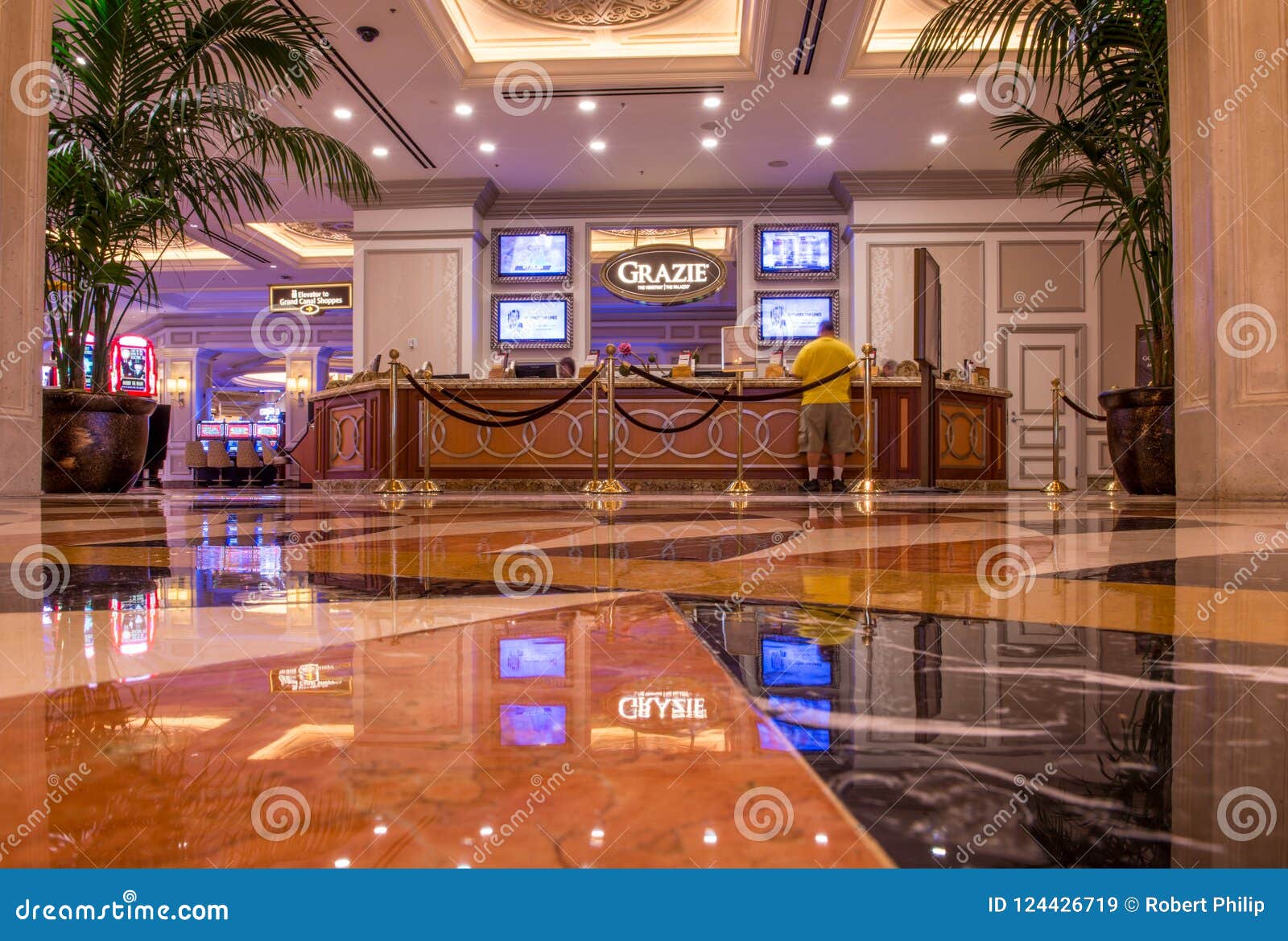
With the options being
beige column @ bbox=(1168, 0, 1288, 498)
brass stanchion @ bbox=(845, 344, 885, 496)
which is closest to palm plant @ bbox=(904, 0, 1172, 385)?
beige column @ bbox=(1168, 0, 1288, 498)

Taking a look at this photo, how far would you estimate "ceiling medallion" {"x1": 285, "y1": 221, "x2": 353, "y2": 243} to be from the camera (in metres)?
13.5

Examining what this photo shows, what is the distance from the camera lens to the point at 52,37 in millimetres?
4059

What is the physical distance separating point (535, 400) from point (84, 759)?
8.33 metres

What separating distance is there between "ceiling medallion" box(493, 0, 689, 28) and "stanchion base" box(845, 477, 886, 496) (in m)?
5.00

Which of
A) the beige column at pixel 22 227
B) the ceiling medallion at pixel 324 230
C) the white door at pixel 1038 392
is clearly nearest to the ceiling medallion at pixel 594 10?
the beige column at pixel 22 227

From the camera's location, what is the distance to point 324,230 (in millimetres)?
14016

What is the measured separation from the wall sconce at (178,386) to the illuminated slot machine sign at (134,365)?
85.0 inches

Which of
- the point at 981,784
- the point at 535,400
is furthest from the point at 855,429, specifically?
the point at 981,784

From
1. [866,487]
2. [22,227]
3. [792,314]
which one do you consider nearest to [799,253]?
[792,314]

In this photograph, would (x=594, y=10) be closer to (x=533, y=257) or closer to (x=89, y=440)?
(x=533, y=257)

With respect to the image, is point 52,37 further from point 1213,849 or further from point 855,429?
point 855,429

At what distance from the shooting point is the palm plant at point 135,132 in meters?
4.18

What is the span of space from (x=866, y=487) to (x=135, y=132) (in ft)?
16.9

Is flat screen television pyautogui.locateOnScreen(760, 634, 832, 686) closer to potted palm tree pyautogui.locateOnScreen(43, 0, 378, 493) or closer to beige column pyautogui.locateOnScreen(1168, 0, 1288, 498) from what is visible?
beige column pyautogui.locateOnScreen(1168, 0, 1288, 498)
